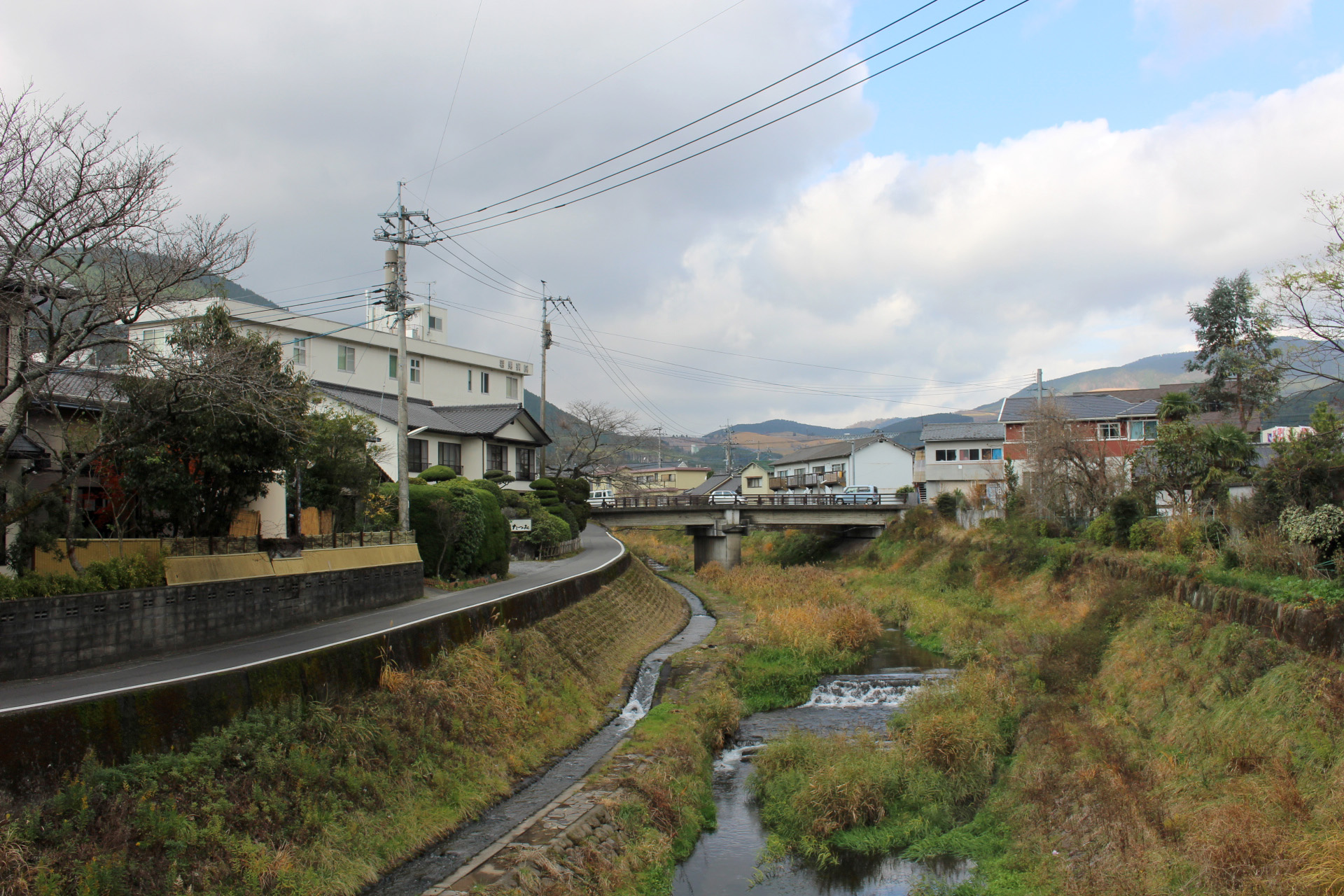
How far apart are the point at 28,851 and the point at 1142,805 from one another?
14.0 meters

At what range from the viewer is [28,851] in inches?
312

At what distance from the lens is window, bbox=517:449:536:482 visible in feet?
155

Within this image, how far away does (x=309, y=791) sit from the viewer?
10.9 meters

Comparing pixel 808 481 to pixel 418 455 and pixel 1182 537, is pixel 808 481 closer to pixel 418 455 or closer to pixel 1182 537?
pixel 418 455

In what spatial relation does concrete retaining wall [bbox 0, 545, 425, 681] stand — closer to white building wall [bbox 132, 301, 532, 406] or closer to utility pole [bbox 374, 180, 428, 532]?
utility pole [bbox 374, 180, 428, 532]

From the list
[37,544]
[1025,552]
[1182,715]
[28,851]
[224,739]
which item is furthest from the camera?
[1025,552]

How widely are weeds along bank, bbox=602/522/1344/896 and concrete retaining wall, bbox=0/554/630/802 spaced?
532 centimetres

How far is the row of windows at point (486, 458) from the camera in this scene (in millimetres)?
40312

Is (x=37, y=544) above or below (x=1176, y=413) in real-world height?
below

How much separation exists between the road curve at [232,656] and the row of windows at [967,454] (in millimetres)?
40936

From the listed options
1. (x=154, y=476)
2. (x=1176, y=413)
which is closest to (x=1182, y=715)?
Answer: (x=154, y=476)

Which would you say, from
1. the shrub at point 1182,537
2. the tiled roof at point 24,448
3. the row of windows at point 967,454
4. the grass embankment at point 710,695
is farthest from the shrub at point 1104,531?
the tiled roof at point 24,448

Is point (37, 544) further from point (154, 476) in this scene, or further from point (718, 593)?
point (718, 593)

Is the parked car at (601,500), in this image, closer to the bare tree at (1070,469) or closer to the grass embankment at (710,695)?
the grass embankment at (710,695)
